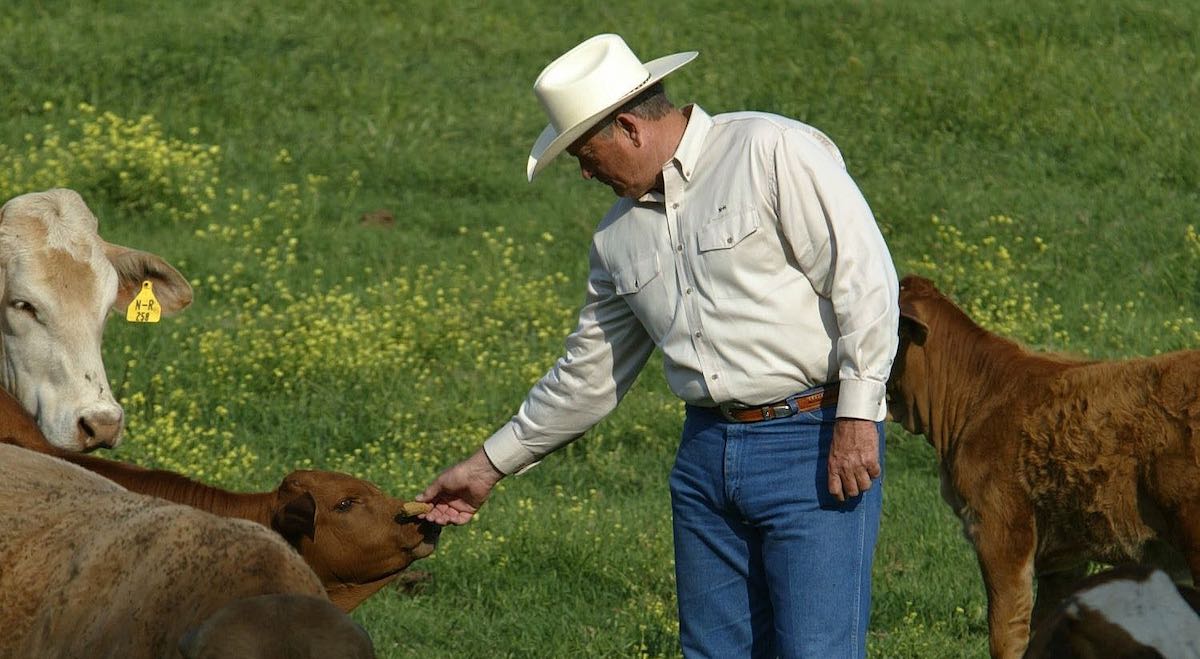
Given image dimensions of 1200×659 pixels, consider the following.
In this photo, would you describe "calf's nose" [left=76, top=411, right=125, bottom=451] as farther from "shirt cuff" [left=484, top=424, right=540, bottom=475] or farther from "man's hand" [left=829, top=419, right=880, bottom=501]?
"man's hand" [left=829, top=419, right=880, bottom=501]

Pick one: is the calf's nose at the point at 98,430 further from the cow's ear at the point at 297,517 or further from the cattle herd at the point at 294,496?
the cow's ear at the point at 297,517

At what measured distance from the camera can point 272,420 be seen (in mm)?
10250

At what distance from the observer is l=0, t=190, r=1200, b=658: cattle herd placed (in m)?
4.03

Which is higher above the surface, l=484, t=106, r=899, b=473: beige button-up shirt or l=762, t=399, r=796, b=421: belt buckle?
l=484, t=106, r=899, b=473: beige button-up shirt

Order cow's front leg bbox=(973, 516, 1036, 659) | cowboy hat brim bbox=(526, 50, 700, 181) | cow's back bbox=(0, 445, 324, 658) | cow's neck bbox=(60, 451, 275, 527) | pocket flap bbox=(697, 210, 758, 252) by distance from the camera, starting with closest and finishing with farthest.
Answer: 1. cow's back bbox=(0, 445, 324, 658)
2. pocket flap bbox=(697, 210, 758, 252)
3. cowboy hat brim bbox=(526, 50, 700, 181)
4. cow's neck bbox=(60, 451, 275, 527)
5. cow's front leg bbox=(973, 516, 1036, 659)

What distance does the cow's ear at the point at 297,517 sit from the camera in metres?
5.47

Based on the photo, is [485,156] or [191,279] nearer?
[191,279]

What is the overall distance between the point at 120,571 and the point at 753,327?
1.92m

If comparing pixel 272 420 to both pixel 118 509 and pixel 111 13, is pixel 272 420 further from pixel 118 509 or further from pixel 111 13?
pixel 111 13

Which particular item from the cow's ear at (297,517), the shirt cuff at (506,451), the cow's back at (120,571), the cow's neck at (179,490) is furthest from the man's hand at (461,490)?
the cow's back at (120,571)

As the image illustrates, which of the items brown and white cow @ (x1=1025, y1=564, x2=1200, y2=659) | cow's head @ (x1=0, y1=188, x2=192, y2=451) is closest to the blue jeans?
brown and white cow @ (x1=1025, y1=564, x2=1200, y2=659)

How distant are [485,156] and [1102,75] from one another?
613 centimetres

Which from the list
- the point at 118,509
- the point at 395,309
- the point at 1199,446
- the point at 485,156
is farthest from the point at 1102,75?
the point at 118,509

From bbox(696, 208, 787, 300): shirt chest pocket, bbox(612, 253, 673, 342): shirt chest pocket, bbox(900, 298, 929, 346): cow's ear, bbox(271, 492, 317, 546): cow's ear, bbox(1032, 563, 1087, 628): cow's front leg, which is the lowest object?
bbox(1032, 563, 1087, 628): cow's front leg
